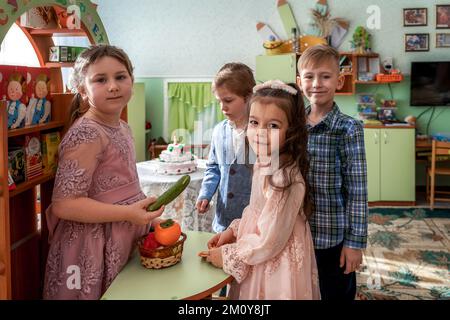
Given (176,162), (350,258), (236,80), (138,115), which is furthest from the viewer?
(138,115)

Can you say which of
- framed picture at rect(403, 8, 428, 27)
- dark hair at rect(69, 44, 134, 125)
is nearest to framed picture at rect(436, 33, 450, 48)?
framed picture at rect(403, 8, 428, 27)

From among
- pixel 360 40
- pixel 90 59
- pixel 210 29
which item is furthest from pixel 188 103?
pixel 90 59

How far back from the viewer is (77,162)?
1282mm

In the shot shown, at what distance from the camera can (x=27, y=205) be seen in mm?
1619

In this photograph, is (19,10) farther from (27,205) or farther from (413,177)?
(413,177)

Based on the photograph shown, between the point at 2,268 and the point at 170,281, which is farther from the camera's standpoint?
the point at 170,281

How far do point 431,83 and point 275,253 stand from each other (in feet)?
16.5

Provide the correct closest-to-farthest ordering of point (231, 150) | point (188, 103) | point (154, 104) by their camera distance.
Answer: point (231, 150), point (188, 103), point (154, 104)

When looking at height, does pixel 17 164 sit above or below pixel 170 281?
above

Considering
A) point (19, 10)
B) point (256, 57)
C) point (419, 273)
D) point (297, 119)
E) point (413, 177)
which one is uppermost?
point (256, 57)

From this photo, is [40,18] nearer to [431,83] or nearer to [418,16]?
[431,83]

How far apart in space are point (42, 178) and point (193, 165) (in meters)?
1.77
